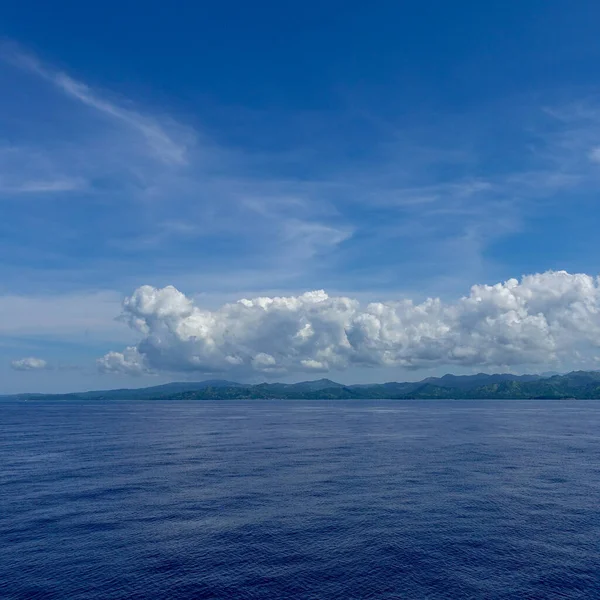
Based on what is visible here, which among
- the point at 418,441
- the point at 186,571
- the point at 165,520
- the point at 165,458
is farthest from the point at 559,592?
the point at 418,441

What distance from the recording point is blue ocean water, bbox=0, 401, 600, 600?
199 feet

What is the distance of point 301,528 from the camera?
260ft

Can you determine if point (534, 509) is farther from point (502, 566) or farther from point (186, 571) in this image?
point (186, 571)

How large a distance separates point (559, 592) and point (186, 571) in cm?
4411

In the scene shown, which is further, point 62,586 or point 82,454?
point 82,454

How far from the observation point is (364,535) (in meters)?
75.9

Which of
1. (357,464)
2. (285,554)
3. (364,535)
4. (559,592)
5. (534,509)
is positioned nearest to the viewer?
(559,592)

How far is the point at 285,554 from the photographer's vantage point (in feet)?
226

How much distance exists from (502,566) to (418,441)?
118 meters

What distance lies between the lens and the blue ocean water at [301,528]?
60531 millimetres

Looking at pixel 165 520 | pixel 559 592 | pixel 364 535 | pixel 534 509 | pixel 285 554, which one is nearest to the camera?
pixel 559 592

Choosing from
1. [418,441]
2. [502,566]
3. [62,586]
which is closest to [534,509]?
[502,566]

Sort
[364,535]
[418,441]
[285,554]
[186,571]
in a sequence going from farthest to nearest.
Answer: [418,441] < [364,535] < [285,554] < [186,571]

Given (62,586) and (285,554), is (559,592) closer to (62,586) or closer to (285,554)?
(285,554)
